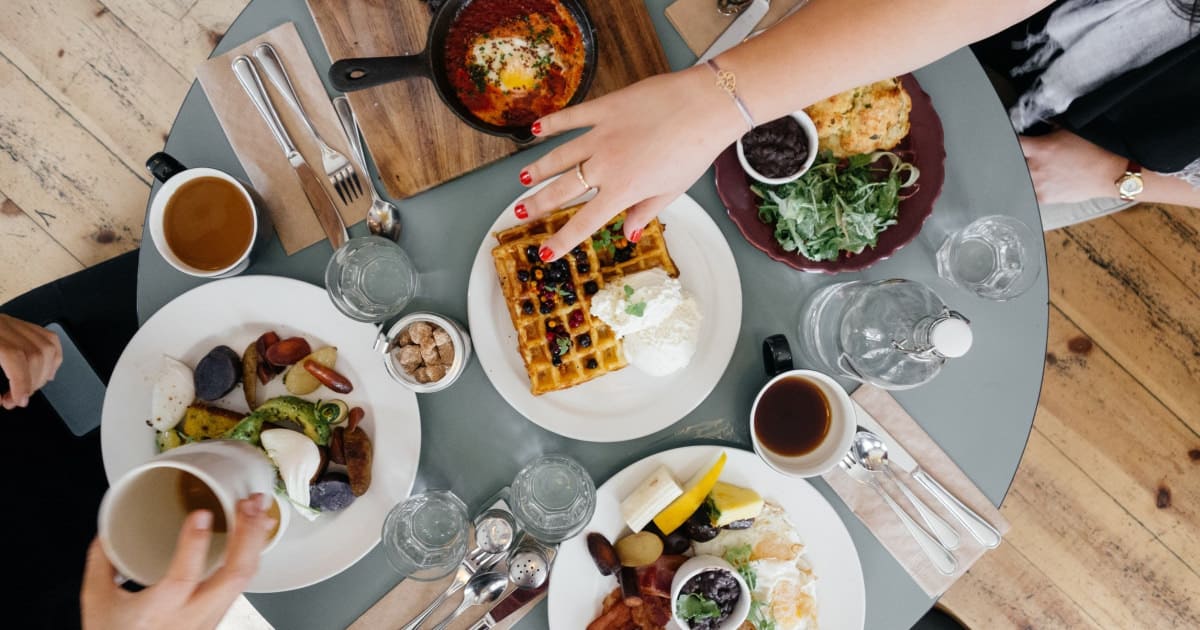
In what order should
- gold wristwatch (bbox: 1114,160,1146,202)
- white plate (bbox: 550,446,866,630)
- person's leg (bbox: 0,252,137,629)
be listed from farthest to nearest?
1. gold wristwatch (bbox: 1114,160,1146,202)
2. person's leg (bbox: 0,252,137,629)
3. white plate (bbox: 550,446,866,630)

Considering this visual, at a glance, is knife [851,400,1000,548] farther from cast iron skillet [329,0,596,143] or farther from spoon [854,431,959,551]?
cast iron skillet [329,0,596,143]

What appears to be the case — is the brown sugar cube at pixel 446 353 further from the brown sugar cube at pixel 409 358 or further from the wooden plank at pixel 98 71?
the wooden plank at pixel 98 71

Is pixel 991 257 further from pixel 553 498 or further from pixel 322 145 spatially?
pixel 322 145

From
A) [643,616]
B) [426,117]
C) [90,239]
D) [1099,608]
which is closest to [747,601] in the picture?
[643,616]

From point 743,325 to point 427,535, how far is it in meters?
1.03

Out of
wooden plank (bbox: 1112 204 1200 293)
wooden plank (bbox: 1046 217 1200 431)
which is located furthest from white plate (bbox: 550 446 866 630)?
wooden plank (bbox: 1112 204 1200 293)

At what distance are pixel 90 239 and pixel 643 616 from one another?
9.51ft

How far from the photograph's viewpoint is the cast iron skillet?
157 cm

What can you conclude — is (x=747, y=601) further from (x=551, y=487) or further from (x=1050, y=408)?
(x=1050, y=408)

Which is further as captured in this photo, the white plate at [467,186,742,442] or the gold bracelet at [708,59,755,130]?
the white plate at [467,186,742,442]

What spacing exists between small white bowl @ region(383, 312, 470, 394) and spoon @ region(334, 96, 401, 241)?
26cm

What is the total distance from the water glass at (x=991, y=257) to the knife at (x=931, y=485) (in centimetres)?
47

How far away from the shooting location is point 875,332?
178 centimetres

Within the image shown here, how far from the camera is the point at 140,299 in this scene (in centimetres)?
183
